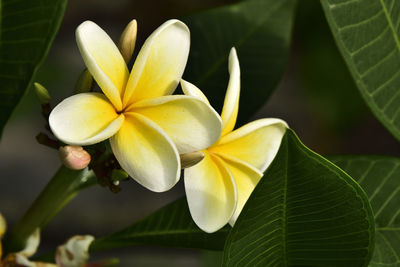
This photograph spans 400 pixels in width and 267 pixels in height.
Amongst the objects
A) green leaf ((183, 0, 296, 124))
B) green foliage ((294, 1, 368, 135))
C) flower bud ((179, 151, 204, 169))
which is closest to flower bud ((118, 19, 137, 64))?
flower bud ((179, 151, 204, 169))

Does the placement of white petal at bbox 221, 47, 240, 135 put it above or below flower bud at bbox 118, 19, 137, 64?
below

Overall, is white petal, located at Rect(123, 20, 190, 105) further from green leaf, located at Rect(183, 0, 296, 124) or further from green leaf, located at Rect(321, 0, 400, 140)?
green leaf, located at Rect(183, 0, 296, 124)

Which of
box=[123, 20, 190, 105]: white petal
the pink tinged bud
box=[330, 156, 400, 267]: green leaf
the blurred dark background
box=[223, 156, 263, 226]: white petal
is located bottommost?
the blurred dark background

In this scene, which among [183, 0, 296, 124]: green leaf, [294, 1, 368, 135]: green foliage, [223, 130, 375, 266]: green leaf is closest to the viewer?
[223, 130, 375, 266]: green leaf

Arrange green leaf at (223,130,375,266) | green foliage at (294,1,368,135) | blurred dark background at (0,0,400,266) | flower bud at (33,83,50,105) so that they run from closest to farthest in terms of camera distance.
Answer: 1. green leaf at (223,130,375,266)
2. flower bud at (33,83,50,105)
3. blurred dark background at (0,0,400,266)
4. green foliage at (294,1,368,135)

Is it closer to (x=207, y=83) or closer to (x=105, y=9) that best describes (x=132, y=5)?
(x=105, y=9)

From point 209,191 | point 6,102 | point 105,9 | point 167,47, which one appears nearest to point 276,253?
point 209,191

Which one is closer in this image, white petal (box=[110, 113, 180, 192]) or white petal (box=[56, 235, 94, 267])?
white petal (box=[110, 113, 180, 192])
